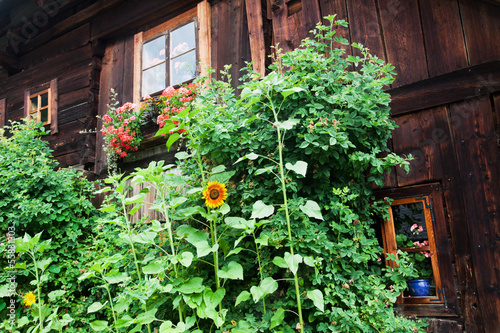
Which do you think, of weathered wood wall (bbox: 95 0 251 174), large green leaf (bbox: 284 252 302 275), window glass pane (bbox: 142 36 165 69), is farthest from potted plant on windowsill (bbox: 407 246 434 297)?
window glass pane (bbox: 142 36 165 69)

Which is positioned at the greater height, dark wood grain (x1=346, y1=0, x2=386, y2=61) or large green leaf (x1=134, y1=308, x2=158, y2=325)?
dark wood grain (x1=346, y1=0, x2=386, y2=61)

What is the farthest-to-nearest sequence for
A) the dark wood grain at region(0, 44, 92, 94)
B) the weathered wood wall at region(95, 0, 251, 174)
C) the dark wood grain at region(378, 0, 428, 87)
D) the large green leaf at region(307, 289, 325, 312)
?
the dark wood grain at region(0, 44, 92, 94) → the weathered wood wall at region(95, 0, 251, 174) → the dark wood grain at region(378, 0, 428, 87) → the large green leaf at region(307, 289, 325, 312)

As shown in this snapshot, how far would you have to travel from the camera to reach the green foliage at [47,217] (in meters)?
3.66

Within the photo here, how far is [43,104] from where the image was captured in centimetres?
627

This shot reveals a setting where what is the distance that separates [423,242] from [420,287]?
0.33 metres

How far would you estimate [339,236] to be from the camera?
8.35 feet

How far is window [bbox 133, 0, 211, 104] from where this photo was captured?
4668 mm

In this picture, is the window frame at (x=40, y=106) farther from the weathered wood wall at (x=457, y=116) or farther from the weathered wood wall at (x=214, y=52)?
the weathered wood wall at (x=457, y=116)

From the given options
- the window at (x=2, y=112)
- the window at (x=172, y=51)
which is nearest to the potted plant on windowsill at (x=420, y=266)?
the window at (x=172, y=51)

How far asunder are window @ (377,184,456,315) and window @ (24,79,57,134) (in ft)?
16.7

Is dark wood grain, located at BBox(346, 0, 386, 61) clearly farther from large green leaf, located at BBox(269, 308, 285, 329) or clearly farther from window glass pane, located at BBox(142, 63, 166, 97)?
window glass pane, located at BBox(142, 63, 166, 97)

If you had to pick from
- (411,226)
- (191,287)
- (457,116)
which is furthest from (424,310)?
(191,287)

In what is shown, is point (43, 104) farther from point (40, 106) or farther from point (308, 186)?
point (308, 186)

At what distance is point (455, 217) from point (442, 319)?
0.69 meters
